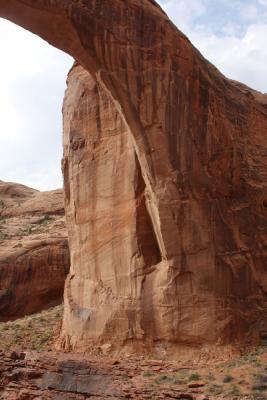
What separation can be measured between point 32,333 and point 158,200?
777 cm

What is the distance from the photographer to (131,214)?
68.2ft

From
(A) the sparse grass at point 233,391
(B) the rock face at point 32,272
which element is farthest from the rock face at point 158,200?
(B) the rock face at point 32,272

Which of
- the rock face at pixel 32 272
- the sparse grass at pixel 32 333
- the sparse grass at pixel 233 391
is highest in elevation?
the rock face at pixel 32 272

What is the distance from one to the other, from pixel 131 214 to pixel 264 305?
5.20 m

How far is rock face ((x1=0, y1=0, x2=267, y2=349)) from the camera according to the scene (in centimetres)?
1928

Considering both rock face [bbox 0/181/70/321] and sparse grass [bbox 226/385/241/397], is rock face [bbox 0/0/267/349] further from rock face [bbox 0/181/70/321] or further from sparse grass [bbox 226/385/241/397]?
rock face [bbox 0/181/70/321]

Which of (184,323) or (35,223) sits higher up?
(35,223)

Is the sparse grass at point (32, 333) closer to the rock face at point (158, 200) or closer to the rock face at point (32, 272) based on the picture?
the rock face at point (158, 200)

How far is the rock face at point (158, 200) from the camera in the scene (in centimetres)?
1928

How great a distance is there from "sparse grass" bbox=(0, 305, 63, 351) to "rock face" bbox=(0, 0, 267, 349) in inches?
49.5

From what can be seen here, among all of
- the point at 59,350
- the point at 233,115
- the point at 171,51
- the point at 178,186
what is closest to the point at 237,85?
the point at 233,115

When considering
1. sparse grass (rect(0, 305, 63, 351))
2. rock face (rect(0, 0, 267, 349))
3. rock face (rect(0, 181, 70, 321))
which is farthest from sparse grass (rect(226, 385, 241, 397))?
Answer: rock face (rect(0, 181, 70, 321))

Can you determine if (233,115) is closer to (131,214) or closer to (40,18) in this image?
(131,214)

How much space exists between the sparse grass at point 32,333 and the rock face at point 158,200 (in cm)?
126
